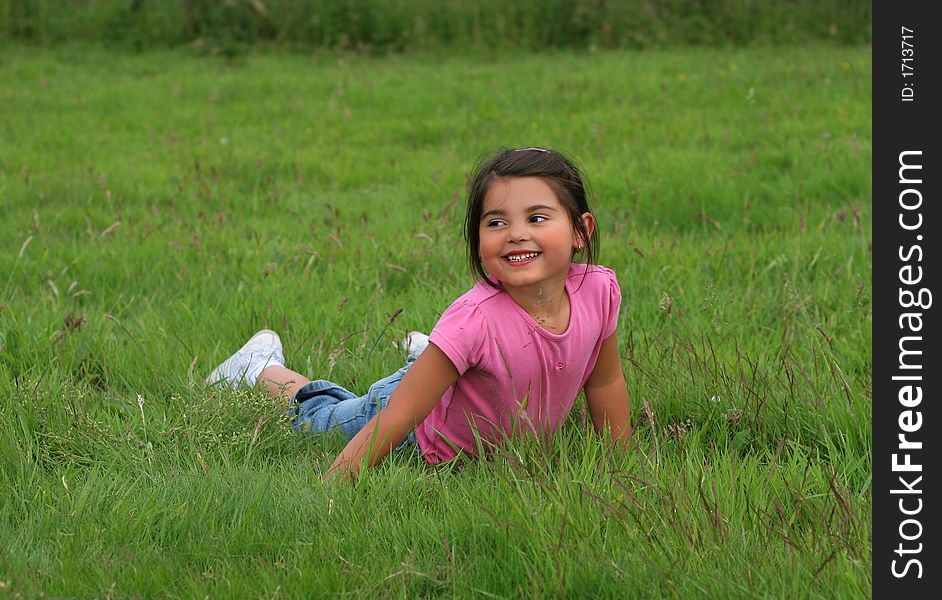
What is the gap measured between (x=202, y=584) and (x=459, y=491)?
2.54ft

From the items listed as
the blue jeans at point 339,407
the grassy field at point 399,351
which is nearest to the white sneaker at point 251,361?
the grassy field at point 399,351

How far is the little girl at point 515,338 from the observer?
306 cm

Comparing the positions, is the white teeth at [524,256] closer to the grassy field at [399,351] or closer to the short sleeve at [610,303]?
the short sleeve at [610,303]

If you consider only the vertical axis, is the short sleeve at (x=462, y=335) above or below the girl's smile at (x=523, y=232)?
below

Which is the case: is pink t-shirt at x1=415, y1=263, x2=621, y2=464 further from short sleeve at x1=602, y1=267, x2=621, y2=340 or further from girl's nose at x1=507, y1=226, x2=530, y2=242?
girl's nose at x1=507, y1=226, x2=530, y2=242

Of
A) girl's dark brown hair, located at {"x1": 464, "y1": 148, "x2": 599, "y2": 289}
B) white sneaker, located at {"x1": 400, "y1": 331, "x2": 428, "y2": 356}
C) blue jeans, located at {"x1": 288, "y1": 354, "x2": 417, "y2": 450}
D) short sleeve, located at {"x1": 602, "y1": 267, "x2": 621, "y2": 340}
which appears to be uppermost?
girl's dark brown hair, located at {"x1": 464, "y1": 148, "x2": 599, "y2": 289}

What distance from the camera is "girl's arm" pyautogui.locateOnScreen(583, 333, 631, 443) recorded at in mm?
3398

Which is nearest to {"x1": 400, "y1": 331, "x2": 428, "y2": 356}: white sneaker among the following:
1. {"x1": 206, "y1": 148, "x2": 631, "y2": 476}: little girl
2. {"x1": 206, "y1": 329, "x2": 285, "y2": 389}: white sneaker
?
{"x1": 206, "y1": 329, "x2": 285, "y2": 389}: white sneaker

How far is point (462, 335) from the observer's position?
9.96 ft

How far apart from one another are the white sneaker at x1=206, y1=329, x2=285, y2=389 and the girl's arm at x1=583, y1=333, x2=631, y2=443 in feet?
4.07

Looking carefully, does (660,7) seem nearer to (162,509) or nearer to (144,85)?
(144,85)

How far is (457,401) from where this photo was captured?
3.28 metres

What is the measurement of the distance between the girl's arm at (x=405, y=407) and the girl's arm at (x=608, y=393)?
0.58m
